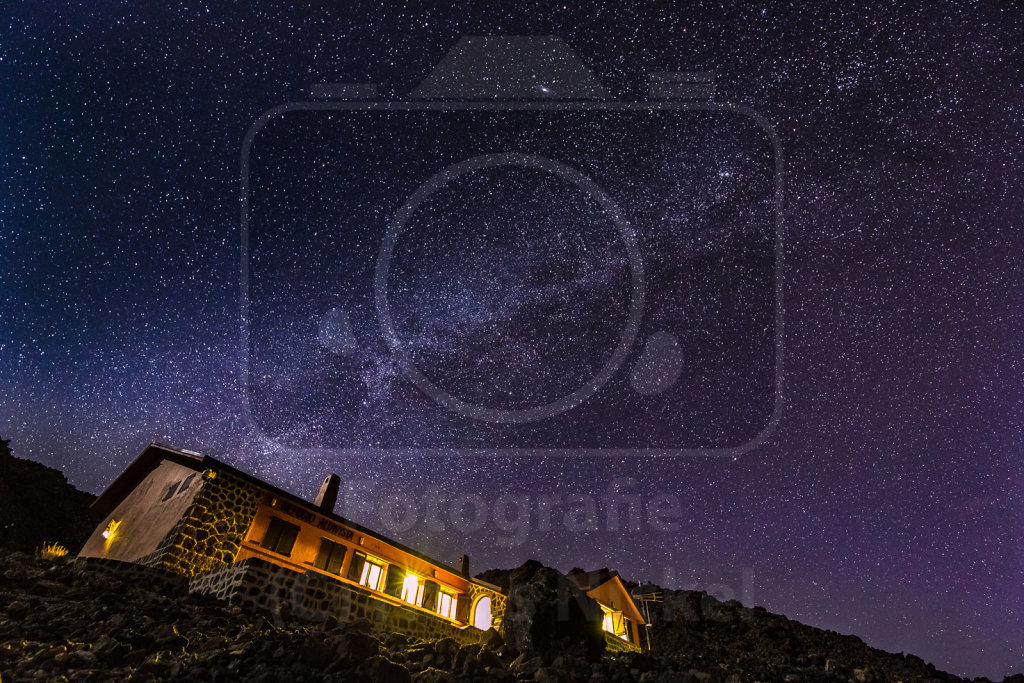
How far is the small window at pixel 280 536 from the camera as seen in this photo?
17.2 m

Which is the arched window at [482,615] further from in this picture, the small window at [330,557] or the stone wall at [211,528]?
the stone wall at [211,528]

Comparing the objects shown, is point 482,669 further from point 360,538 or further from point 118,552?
point 118,552

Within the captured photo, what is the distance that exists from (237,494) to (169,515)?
2.18 m

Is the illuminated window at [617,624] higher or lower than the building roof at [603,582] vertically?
lower

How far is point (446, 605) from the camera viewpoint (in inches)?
903

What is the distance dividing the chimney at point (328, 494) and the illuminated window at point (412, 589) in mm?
4273

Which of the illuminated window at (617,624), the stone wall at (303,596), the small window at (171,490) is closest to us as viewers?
the stone wall at (303,596)

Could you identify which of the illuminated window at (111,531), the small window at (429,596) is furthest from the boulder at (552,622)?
the illuminated window at (111,531)

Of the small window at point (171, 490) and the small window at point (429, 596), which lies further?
the small window at point (429, 596)

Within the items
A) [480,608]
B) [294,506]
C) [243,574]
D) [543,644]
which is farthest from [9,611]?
[480,608]

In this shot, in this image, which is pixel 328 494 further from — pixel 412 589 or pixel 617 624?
pixel 617 624

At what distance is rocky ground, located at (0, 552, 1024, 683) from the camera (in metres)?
7.79

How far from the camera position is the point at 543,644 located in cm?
1252

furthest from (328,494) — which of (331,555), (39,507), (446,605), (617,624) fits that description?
(39,507)
